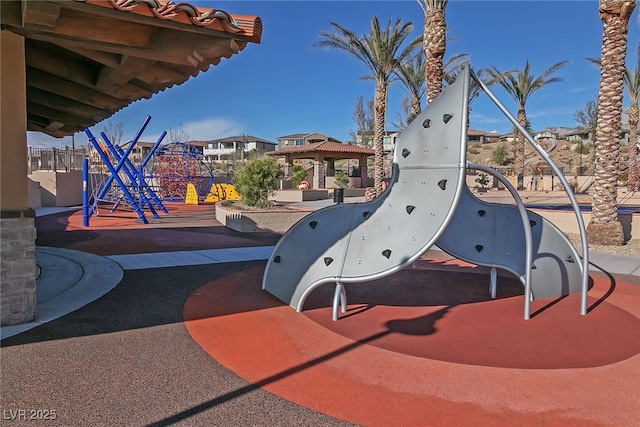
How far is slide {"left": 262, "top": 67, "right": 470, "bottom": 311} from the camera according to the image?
5.16 meters

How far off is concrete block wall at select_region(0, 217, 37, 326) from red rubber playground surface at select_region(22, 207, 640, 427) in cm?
188

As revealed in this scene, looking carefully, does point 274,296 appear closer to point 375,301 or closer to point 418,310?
point 375,301

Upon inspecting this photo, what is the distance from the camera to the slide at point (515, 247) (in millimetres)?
6852

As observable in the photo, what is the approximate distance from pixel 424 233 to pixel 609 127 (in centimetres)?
1023

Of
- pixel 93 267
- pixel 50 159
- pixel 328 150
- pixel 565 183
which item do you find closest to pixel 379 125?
pixel 328 150

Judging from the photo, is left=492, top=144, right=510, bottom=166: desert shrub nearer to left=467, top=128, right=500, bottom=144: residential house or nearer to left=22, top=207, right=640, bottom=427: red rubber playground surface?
left=467, top=128, right=500, bottom=144: residential house

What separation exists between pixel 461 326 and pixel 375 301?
144 cm

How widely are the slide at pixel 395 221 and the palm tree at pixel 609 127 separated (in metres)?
8.95

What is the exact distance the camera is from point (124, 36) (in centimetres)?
478

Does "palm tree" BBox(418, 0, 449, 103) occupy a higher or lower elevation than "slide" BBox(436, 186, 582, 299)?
higher

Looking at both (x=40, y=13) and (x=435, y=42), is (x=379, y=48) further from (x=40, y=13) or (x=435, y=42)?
(x=40, y=13)

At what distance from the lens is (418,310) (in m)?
6.30

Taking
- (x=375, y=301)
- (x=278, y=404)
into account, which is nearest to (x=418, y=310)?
(x=375, y=301)

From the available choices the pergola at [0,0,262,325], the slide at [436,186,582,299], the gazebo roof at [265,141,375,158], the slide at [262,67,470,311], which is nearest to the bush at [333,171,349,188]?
the gazebo roof at [265,141,375,158]
